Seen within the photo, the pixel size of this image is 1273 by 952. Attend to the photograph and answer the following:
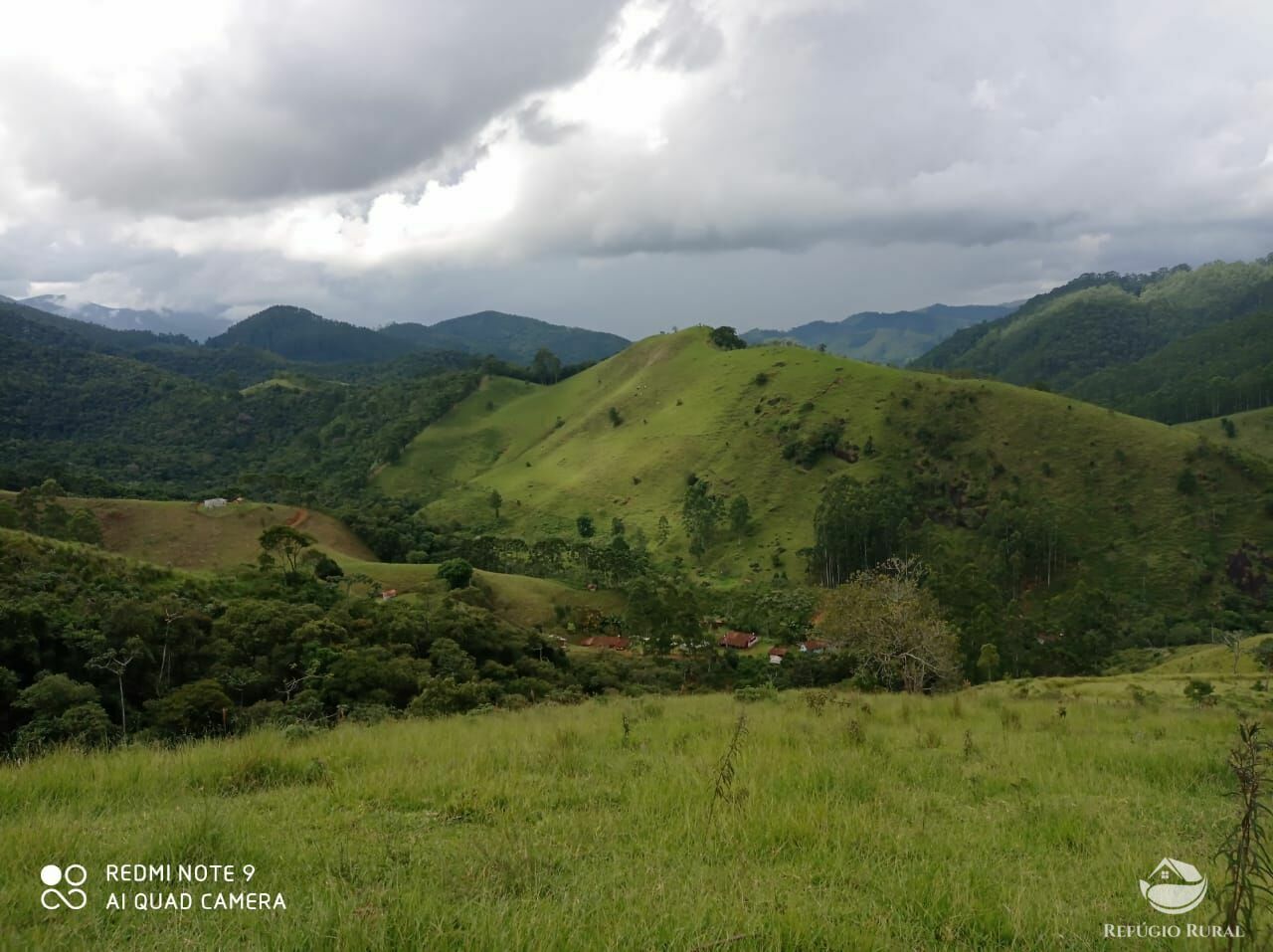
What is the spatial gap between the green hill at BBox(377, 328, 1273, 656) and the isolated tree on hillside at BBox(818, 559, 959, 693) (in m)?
16.6

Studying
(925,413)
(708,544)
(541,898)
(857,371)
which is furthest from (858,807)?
(857,371)

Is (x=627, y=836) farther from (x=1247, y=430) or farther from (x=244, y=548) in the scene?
(x=1247, y=430)

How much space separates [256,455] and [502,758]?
676 feet

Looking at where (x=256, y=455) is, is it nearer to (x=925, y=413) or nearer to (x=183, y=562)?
(x=183, y=562)

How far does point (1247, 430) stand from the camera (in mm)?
136000

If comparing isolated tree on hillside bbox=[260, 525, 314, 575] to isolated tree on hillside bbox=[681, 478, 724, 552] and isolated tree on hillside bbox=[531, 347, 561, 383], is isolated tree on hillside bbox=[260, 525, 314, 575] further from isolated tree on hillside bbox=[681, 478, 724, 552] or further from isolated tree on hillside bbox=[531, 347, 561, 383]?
isolated tree on hillside bbox=[531, 347, 561, 383]

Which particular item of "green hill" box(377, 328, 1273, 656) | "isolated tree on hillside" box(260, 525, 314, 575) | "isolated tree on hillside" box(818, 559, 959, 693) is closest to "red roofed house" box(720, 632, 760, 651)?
"green hill" box(377, 328, 1273, 656)

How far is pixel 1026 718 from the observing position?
37.9 feet

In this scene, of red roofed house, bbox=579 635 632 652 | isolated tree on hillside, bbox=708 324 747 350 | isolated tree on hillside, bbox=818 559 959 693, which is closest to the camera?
isolated tree on hillside, bbox=818 559 959 693

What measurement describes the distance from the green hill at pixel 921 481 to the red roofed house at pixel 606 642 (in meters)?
25.5

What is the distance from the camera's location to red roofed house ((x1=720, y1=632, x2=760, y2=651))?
59844mm

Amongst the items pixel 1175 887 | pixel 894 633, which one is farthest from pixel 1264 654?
pixel 1175 887

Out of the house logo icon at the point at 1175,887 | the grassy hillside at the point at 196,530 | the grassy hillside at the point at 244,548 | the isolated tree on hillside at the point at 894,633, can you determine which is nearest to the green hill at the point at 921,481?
the isolated tree on hillside at the point at 894,633

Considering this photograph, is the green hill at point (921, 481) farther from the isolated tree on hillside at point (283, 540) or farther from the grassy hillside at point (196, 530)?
the isolated tree on hillside at point (283, 540)
